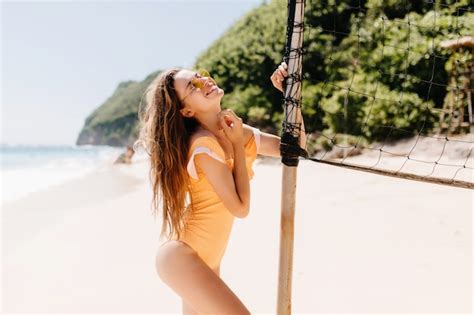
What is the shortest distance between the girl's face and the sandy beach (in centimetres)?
227

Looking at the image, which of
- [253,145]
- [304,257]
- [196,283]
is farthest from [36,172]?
[196,283]

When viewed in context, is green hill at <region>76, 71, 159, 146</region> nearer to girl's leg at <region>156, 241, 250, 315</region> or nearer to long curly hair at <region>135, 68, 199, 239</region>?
long curly hair at <region>135, 68, 199, 239</region>

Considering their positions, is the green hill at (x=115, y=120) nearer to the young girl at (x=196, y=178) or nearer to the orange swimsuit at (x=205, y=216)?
the young girl at (x=196, y=178)

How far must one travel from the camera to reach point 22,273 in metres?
5.07

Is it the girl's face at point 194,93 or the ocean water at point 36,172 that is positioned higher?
the girl's face at point 194,93

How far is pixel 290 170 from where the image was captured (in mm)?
2221

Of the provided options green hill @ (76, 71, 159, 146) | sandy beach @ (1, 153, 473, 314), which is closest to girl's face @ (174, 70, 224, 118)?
sandy beach @ (1, 153, 473, 314)

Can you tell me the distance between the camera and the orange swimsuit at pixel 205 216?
200 centimetres

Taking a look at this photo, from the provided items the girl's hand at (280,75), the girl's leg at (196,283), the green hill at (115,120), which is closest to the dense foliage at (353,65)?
the girl's hand at (280,75)

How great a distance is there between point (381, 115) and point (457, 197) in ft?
21.4

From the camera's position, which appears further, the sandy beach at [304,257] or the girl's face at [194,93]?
the sandy beach at [304,257]

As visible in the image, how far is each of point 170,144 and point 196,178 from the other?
7.8 inches

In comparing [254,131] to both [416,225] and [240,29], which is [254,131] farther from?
[240,29]

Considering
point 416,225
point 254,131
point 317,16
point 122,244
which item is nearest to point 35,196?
point 122,244
